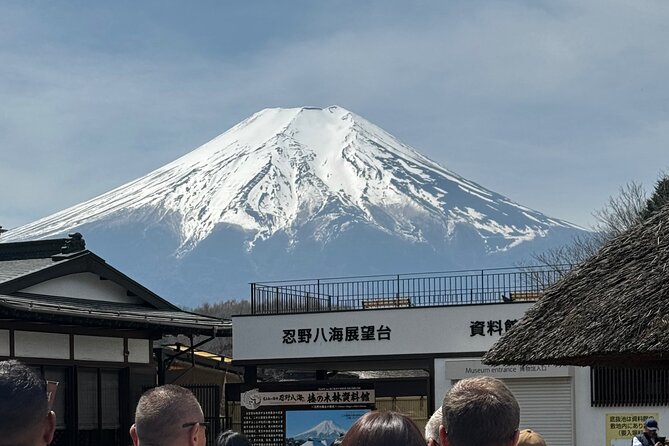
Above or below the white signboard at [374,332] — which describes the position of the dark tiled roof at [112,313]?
above

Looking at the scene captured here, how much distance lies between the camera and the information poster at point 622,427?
26.5 meters

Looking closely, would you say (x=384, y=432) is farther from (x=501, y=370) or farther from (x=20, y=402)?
(x=501, y=370)

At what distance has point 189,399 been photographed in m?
4.92

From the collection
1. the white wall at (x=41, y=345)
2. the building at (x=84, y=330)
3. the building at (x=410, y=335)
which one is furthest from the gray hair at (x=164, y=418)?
the building at (x=410, y=335)

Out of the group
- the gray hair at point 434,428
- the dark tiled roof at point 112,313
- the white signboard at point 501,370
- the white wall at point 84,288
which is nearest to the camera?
the gray hair at point 434,428

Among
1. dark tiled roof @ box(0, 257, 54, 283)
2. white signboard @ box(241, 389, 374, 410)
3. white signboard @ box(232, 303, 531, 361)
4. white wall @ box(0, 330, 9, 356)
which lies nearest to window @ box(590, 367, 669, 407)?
white signboard @ box(232, 303, 531, 361)

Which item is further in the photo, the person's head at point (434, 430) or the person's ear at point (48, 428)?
the person's head at point (434, 430)

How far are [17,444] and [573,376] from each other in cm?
2503

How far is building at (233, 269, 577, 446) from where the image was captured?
93.3 ft

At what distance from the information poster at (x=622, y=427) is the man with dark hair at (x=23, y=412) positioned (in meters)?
23.7

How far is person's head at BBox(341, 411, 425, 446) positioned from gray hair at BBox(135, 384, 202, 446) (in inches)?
34.2

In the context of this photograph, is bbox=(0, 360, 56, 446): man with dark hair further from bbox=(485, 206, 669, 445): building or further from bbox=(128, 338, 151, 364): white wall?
bbox=(128, 338, 151, 364): white wall

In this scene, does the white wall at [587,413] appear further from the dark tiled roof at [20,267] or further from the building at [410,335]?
the dark tiled roof at [20,267]

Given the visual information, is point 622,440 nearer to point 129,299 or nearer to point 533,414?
point 533,414
